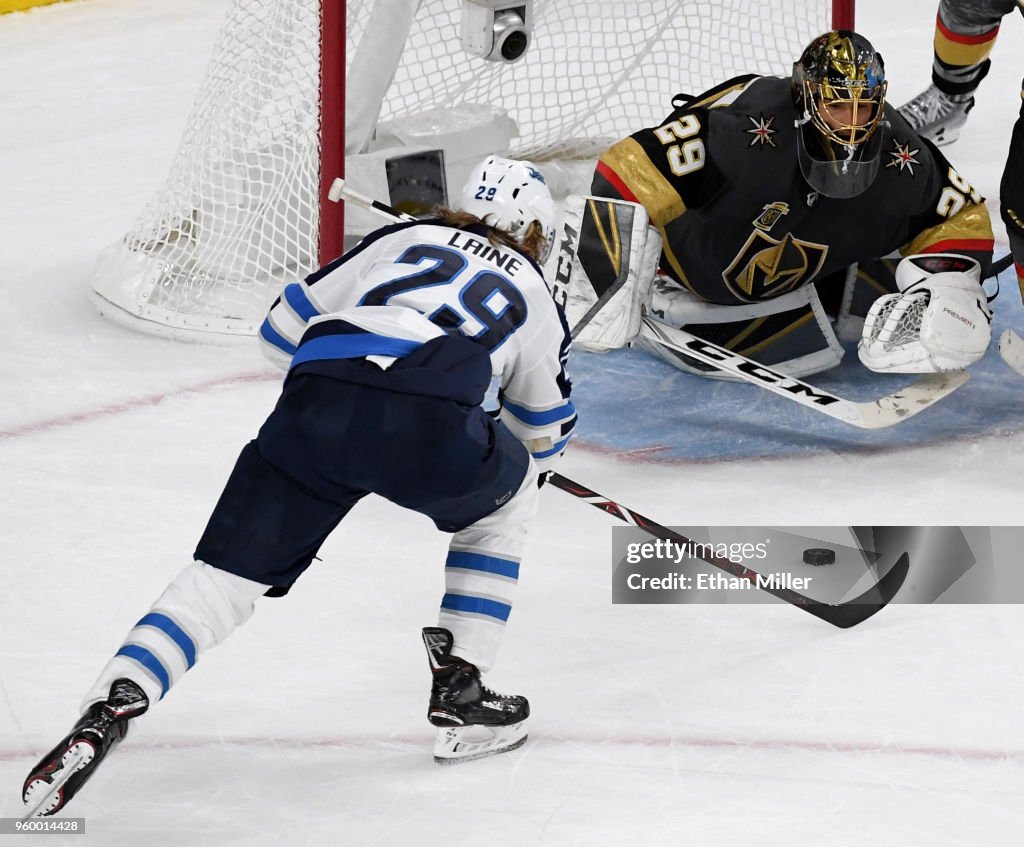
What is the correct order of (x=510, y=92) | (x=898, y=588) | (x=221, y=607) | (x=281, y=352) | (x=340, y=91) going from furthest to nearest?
1. (x=510, y=92)
2. (x=340, y=91)
3. (x=898, y=588)
4. (x=281, y=352)
5. (x=221, y=607)

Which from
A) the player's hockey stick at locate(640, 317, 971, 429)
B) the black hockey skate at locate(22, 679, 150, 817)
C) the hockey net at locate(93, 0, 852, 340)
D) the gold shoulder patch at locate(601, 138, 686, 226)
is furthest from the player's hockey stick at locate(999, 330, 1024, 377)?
the black hockey skate at locate(22, 679, 150, 817)

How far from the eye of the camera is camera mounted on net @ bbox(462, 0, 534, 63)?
11.5ft

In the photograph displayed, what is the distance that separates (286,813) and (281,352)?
2.18 ft

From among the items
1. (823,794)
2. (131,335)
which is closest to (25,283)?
(131,335)

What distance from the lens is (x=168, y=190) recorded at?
13.4 feet

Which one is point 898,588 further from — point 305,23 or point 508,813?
point 305,23

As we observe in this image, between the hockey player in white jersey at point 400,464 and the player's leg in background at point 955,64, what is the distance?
282cm

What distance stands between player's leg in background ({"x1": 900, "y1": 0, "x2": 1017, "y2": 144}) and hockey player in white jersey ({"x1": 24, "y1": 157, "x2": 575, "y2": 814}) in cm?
282

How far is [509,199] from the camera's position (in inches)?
95.1

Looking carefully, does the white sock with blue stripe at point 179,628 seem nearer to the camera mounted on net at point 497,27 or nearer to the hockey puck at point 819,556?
the hockey puck at point 819,556

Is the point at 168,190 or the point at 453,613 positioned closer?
the point at 453,613

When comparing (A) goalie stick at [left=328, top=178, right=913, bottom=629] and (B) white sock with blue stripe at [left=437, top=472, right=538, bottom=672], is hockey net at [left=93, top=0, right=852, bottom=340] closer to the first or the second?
(A) goalie stick at [left=328, top=178, right=913, bottom=629]

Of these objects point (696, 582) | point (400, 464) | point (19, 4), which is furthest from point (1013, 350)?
point (19, 4)

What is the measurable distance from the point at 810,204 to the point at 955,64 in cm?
174
